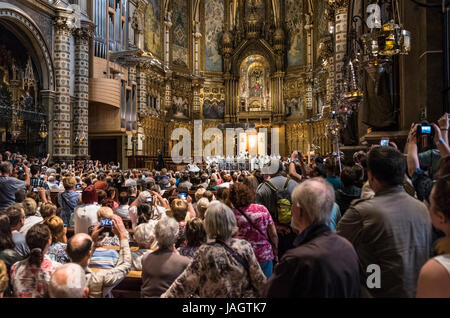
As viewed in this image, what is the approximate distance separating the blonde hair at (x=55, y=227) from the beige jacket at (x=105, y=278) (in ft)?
3.26

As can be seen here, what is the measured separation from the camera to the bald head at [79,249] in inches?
113

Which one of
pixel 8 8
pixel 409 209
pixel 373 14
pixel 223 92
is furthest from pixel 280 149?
pixel 409 209

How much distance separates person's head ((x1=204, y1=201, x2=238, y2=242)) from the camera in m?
2.73

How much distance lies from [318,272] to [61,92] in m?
18.1

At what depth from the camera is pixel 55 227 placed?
12.6 feet

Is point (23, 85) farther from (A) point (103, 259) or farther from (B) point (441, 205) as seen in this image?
(B) point (441, 205)

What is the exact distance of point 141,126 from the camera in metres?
26.1

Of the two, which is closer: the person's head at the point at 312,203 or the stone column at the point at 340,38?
the person's head at the point at 312,203

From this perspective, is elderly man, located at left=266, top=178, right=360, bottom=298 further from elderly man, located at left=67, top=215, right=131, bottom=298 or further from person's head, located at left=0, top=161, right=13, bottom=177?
person's head, located at left=0, top=161, right=13, bottom=177

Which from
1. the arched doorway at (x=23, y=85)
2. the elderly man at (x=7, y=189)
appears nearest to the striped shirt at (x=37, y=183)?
the elderly man at (x=7, y=189)

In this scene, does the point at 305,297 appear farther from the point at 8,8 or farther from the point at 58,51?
the point at 58,51

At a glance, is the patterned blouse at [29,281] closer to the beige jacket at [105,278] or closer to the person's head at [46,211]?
the beige jacket at [105,278]

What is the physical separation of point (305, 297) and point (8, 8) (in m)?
16.5

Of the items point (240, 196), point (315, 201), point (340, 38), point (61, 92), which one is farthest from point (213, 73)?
point (315, 201)
